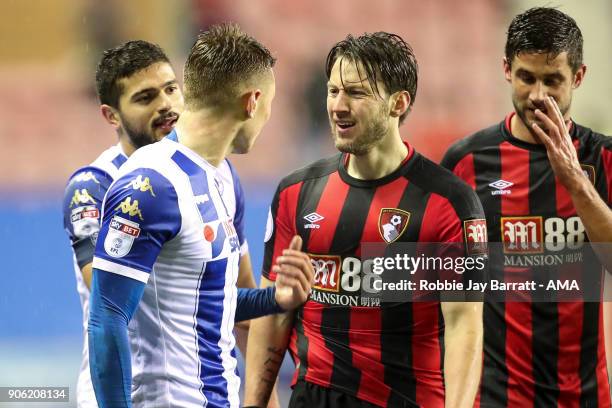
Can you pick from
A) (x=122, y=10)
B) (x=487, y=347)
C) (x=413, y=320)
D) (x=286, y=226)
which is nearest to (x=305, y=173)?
(x=286, y=226)

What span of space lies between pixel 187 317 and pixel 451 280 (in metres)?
1.06

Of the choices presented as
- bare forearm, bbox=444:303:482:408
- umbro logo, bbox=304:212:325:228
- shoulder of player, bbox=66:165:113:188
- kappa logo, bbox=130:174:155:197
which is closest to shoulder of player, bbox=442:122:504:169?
umbro logo, bbox=304:212:325:228

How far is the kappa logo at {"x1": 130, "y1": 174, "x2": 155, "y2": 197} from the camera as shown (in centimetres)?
287

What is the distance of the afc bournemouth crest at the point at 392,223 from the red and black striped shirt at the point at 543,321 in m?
0.60

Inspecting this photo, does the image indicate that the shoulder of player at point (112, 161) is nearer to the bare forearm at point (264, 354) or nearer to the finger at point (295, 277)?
the bare forearm at point (264, 354)

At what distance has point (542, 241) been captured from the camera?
4.21 m

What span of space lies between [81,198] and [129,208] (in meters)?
1.20

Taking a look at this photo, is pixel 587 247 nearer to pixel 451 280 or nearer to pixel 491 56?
pixel 451 280

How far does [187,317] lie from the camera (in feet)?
9.96

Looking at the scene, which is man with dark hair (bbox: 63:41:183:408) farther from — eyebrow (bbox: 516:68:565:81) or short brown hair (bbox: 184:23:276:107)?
eyebrow (bbox: 516:68:565:81)

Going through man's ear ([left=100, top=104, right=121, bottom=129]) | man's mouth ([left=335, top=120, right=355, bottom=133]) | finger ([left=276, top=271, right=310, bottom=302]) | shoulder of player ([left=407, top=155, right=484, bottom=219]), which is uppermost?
man's ear ([left=100, top=104, right=121, bottom=129])

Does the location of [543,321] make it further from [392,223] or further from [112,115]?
[112,115]

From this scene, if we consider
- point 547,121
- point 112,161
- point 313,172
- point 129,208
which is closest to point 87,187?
point 112,161

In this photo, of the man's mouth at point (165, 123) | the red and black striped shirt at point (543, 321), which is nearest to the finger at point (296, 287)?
the red and black striped shirt at point (543, 321)
